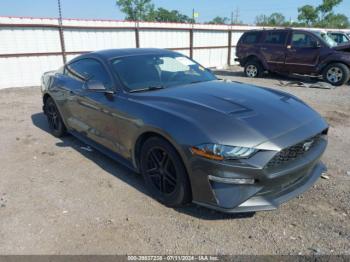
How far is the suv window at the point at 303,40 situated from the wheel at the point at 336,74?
1032 mm

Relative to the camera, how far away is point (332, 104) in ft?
26.3

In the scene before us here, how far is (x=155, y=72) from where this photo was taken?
404 cm

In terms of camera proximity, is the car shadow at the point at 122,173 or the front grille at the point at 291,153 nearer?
the front grille at the point at 291,153

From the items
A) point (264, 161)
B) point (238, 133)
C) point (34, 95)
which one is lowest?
point (34, 95)

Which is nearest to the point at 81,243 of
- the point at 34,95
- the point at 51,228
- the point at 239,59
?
the point at 51,228

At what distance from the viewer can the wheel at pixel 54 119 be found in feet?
17.9

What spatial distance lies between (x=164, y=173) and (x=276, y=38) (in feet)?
34.3

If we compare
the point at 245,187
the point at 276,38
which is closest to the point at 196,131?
the point at 245,187

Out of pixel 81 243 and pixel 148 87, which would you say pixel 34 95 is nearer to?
pixel 148 87

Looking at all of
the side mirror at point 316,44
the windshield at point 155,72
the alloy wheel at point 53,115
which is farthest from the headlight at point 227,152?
the side mirror at point 316,44

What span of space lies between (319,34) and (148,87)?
9.53 metres

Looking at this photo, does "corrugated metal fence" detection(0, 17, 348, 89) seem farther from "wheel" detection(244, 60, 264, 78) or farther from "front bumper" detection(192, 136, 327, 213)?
"front bumper" detection(192, 136, 327, 213)

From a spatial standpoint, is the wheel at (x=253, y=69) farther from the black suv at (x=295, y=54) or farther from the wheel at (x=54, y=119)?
the wheel at (x=54, y=119)

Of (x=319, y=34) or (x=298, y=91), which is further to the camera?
(x=319, y=34)
